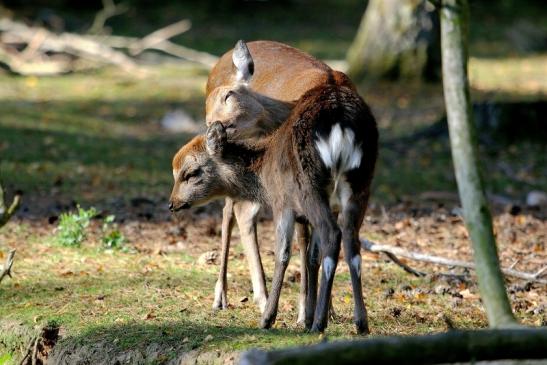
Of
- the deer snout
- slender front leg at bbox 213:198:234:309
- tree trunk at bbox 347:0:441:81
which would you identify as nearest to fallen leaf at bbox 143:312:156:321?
slender front leg at bbox 213:198:234:309

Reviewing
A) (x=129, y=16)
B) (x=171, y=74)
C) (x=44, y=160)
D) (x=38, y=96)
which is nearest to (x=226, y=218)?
(x=44, y=160)

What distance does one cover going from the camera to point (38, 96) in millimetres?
14227

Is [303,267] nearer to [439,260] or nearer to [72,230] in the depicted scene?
[439,260]

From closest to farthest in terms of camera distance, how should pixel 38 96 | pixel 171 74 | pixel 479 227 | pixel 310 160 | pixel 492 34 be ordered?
pixel 479 227
pixel 310 160
pixel 38 96
pixel 171 74
pixel 492 34

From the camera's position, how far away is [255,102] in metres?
6.56

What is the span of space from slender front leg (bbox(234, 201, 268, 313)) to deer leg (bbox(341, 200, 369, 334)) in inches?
38.4

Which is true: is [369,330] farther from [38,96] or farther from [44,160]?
[38,96]

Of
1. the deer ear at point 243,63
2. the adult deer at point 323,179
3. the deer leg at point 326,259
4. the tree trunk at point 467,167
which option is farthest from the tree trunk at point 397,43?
the tree trunk at point 467,167

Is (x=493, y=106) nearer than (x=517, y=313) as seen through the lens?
No

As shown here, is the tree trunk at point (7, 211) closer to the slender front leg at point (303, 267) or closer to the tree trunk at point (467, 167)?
the slender front leg at point (303, 267)

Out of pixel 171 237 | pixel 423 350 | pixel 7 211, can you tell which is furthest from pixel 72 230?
pixel 423 350

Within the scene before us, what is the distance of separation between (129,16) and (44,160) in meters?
10.6

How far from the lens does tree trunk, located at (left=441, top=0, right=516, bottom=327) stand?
168 inches

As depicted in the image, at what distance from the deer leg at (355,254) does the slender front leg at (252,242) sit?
38.4 inches
